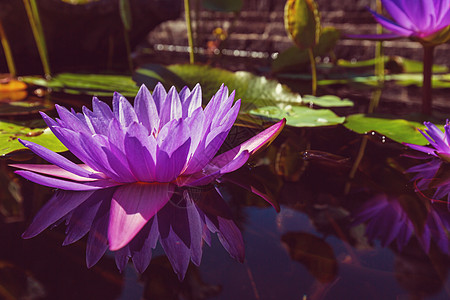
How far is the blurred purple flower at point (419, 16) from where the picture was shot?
0.84m

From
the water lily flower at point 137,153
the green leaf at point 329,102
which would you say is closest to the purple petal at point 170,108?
the water lily flower at point 137,153

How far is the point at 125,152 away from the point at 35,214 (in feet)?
0.52

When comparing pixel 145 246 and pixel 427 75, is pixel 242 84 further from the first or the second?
pixel 145 246

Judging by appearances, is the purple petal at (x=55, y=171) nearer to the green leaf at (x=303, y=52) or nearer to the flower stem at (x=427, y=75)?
the flower stem at (x=427, y=75)

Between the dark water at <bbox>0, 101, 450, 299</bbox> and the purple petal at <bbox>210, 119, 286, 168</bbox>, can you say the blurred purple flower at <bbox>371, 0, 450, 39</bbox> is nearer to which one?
the dark water at <bbox>0, 101, 450, 299</bbox>

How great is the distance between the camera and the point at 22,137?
0.82 m

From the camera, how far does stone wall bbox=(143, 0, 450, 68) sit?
8.87ft

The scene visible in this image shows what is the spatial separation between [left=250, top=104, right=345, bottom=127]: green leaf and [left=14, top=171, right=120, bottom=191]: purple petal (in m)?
0.51

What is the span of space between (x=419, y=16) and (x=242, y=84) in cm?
47

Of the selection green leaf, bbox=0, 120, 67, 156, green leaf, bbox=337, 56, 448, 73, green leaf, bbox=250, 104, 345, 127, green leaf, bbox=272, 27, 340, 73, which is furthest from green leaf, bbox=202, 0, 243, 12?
green leaf, bbox=0, 120, 67, 156

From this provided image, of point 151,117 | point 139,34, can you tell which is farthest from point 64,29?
point 151,117

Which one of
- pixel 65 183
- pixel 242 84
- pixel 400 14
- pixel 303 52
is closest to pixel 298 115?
pixel 242 84

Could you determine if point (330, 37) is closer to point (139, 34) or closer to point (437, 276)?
point (139, 34)

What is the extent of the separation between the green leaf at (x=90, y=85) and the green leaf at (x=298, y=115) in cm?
41
